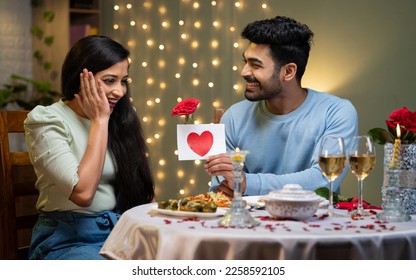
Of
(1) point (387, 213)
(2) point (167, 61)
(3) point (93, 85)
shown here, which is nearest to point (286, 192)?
(1) point (387, 213)

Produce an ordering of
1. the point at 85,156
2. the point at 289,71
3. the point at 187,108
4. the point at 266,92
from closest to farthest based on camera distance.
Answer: the point at 187,108 < the point at 85,156 < the point at 266,92 < the point at 289,71

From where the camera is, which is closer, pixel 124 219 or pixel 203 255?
pixel 203 255

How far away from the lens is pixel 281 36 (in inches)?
104

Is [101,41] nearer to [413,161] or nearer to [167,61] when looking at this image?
[413,161]

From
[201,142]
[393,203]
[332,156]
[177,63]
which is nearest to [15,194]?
[201,142]

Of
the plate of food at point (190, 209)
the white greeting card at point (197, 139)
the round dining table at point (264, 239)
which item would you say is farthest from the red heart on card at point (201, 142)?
the round dining table at point (264, 239)

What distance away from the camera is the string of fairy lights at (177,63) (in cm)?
432

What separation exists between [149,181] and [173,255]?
98 cm

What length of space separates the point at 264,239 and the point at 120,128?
1.13 metres

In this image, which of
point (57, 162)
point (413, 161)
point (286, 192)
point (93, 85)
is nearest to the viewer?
point (286, 192)

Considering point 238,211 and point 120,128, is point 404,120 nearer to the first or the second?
point 238,211

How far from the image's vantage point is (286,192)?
168 cm

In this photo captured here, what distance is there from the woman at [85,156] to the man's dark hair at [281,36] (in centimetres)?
53

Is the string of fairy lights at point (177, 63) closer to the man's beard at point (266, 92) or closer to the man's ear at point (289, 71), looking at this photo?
the man's ear at point (289, 71)
